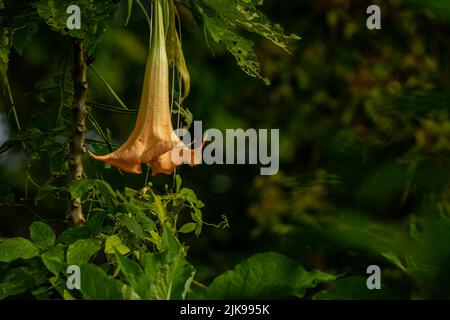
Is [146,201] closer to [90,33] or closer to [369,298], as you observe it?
[90,33]

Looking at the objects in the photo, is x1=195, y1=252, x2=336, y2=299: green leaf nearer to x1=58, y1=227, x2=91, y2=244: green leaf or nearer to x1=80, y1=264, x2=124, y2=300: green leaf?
x1=80, y1=264, x2=124, y2=300: green leaf

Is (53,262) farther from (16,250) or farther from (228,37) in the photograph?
(228,37)

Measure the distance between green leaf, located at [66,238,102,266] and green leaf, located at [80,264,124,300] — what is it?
180mm

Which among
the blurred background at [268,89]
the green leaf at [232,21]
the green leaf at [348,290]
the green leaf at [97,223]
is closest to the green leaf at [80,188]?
the green leaf at [97,223]

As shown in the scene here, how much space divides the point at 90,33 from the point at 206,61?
1.72m

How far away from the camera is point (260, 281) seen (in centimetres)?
43

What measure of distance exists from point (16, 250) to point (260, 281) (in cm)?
29

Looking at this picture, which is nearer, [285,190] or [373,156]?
[373,156]

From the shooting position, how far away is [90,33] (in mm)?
740

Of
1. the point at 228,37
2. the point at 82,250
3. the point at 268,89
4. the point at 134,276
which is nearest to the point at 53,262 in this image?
the point at 82,250

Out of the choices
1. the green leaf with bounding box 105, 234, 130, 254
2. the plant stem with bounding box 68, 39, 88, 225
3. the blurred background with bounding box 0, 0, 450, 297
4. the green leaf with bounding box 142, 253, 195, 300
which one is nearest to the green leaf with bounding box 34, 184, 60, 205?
the plant stem with bounding box 68, 39, 88, 225

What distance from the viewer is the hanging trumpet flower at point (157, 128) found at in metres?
0.72

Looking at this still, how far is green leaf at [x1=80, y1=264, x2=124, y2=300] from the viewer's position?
0.44 meters

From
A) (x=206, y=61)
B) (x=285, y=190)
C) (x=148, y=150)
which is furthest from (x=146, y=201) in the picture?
(x=206, y=61)
